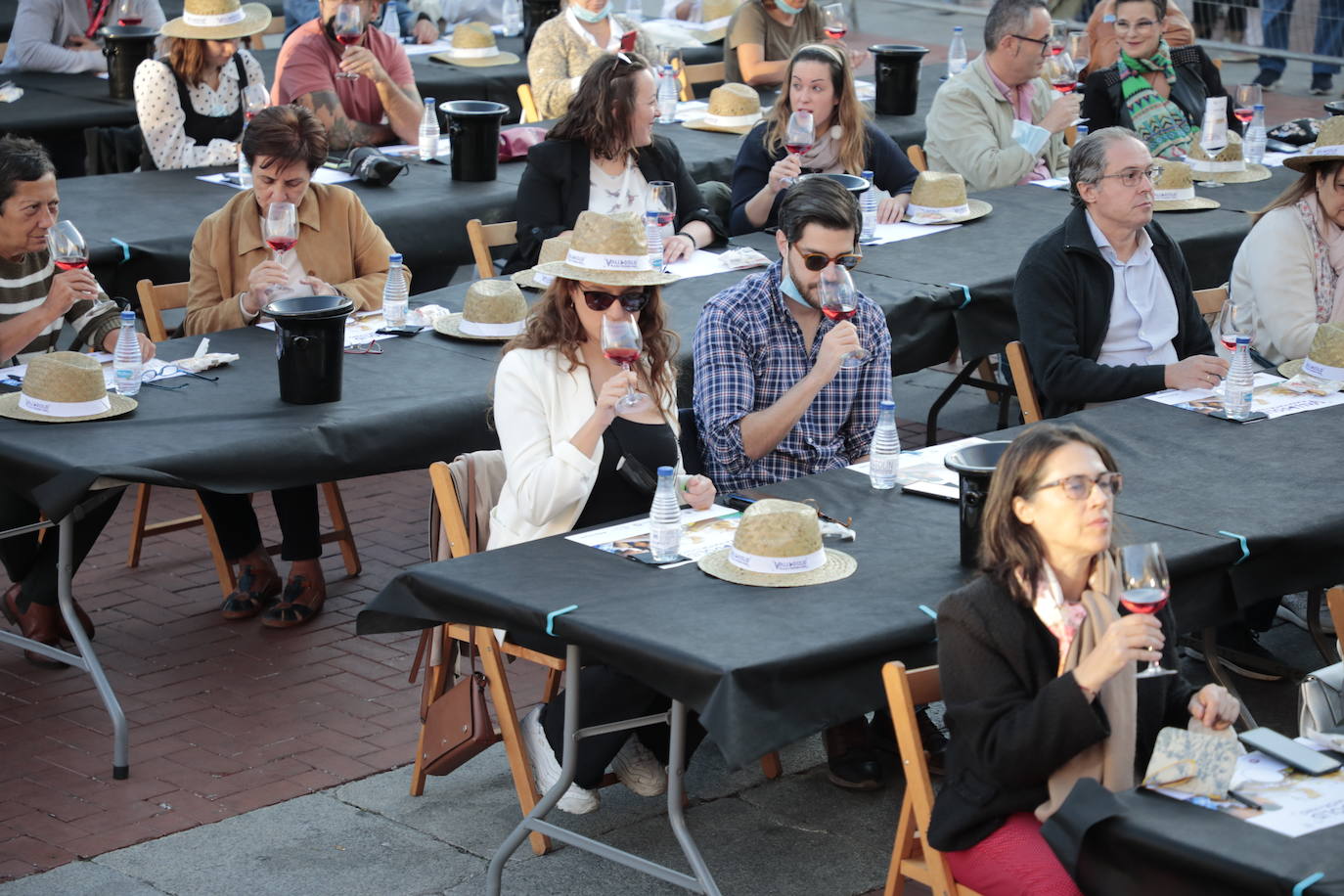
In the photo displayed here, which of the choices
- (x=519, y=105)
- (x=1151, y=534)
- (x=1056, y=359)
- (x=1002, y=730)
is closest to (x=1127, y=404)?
(x=1056, y=359)

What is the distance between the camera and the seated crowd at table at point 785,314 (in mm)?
3650

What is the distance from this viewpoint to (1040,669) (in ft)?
11.9

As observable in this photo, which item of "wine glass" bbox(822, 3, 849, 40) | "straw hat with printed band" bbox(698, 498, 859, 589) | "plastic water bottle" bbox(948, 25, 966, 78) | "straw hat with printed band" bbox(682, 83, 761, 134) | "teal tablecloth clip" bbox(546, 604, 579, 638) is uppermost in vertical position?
"wine glass" bbox(822, 3, 849, 40)

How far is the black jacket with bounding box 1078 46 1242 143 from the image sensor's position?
31.0 feet

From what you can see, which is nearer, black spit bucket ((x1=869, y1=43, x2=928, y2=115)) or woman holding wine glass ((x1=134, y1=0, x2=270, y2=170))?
woman holding wine glass ((x1=134, y1=0, x2=270, y2=170))

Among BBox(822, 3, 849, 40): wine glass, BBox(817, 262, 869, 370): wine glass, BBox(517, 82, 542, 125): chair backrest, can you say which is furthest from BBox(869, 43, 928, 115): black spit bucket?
BBox(817, 262, 869, 370): wine glass

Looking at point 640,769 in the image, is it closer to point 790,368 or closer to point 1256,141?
point 790,368

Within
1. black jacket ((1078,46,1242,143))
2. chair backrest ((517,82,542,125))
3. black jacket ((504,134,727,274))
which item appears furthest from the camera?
chair backrest ((517,82,542,125))

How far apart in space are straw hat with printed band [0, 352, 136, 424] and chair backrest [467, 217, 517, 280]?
89.2 inches

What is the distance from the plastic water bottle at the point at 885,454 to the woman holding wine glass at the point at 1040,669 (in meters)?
1.15

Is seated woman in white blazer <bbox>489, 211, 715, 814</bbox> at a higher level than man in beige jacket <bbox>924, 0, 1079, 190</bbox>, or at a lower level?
lower

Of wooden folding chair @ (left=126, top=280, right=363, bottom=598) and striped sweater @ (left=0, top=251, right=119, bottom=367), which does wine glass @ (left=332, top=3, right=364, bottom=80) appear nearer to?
wooden folding chair @ (left=126, top=280, right=363, bottom=598)

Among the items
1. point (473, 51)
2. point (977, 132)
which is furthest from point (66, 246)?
point (473, 51)

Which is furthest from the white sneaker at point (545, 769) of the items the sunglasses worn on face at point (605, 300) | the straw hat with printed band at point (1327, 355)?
the straw hat with printed band at point (1327, 355)
